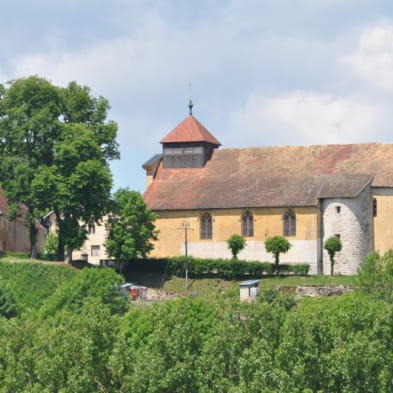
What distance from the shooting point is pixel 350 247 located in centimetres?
8519

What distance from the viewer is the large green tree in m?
79.7

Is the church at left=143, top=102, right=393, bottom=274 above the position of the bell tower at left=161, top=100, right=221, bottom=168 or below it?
below

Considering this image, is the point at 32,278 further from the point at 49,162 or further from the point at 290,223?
the point at 290,223

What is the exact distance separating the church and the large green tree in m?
8.72

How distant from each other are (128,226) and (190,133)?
13078mm

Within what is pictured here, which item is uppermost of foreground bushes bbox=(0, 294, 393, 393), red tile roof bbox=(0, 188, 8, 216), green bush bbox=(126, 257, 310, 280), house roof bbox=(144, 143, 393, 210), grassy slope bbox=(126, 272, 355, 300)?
house roof bbox=(144, 143, 393, 210)

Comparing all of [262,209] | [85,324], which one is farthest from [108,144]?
[85,324]

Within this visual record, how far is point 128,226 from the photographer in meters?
84.4

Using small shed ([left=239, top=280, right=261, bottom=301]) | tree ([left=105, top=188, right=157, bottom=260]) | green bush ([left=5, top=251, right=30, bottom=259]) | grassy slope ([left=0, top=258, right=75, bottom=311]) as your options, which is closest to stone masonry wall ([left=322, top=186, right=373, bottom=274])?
small shed ([left=239, top=280, right=261, bottom=301])

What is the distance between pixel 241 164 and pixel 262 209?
6.44m

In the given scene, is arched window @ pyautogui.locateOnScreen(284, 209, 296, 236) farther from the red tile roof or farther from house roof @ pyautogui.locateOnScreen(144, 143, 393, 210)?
the red tile roof

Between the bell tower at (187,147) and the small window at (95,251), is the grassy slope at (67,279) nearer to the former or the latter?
the bell tower at (187,147)

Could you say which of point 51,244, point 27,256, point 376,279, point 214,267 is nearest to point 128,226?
point 214,267

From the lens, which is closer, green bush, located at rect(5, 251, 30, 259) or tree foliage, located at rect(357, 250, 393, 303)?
tree foliage, located at rect(357, 250, 393, 303)
